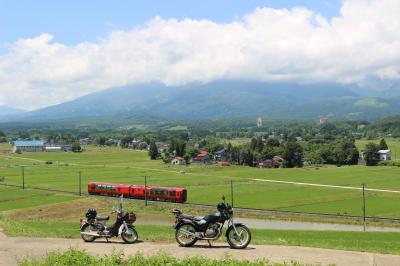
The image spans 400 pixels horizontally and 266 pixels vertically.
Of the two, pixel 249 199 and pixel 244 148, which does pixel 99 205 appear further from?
pixel 244 148

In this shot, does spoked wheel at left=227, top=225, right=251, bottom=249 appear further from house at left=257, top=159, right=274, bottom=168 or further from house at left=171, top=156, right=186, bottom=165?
house at left=171, top=156, right=186, bottom=165

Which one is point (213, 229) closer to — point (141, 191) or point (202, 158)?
point (141, 191)

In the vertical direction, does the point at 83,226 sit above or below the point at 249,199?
above

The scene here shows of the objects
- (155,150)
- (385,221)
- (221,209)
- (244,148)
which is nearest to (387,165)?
(244,148)

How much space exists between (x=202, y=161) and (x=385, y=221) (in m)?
85.6

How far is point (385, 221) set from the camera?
126ft

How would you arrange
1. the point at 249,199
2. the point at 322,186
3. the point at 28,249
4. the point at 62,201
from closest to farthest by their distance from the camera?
the point at 28,249, the point at 62,201, the point at 249,199, the point at 322,186

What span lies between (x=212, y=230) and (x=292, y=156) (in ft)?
300

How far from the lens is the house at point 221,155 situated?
12575 cm

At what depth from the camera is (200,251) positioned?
1380 cm

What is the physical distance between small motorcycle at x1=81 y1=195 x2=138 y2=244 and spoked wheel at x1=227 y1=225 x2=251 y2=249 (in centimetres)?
301

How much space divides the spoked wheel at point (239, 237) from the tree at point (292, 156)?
293 feet

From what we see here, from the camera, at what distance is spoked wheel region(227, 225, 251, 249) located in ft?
46.8

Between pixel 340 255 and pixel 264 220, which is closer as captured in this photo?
pixel 340 255
